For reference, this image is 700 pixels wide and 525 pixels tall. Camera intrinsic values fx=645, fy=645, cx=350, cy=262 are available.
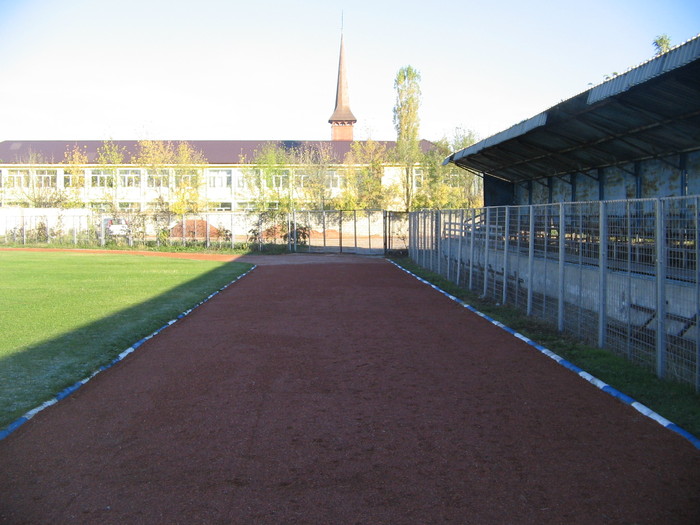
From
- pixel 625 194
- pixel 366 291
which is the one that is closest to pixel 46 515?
pixel 366 291

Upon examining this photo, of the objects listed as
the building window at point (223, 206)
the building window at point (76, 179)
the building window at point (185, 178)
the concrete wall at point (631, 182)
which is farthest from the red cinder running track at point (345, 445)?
the building window at point (223, 206)

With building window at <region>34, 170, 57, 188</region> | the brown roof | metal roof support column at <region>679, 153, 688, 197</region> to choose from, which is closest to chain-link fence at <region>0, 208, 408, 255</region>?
building window at <region>34, 170, 57, 188</region>

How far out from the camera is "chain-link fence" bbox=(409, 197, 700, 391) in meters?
7.37

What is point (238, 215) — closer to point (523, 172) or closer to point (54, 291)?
point (523, 172)

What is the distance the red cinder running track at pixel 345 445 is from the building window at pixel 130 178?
54.1 meters

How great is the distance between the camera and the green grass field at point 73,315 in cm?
761

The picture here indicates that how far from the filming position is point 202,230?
42.3 metres

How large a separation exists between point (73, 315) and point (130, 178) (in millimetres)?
51054

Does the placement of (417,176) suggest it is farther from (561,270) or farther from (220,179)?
(561,270)

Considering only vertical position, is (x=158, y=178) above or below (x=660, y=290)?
above

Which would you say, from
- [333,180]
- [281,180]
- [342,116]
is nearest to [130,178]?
[281,180]

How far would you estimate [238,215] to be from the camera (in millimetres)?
40969

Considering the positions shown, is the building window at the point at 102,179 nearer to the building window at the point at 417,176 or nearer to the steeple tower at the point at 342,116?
the building window at the point at 417,176

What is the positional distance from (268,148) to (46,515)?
55738 millimetres
